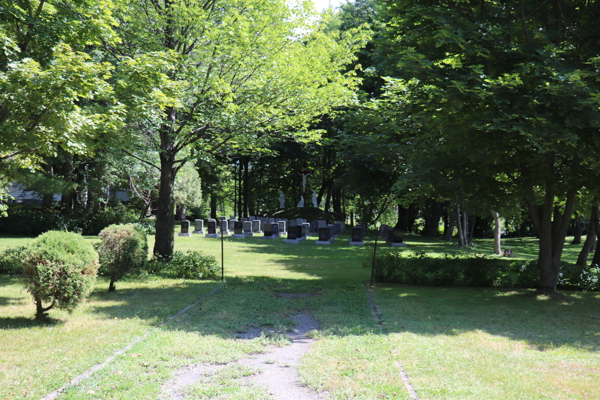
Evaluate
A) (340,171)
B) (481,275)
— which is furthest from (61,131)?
(340,171)

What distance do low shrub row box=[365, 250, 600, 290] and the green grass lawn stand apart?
49cm

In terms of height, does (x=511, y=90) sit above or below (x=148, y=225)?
above

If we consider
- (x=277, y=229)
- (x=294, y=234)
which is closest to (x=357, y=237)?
(x=294, y=234)

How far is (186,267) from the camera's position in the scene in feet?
43.2

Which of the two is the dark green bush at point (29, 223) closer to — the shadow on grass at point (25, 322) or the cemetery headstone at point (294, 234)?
the cemetery headstone at point (294, 234)

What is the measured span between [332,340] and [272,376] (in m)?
1.73

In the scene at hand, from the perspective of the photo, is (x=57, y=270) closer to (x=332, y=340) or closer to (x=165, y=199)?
(x=332, y=340)

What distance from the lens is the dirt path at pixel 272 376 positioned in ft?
15.9

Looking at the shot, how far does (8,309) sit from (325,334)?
5.73m

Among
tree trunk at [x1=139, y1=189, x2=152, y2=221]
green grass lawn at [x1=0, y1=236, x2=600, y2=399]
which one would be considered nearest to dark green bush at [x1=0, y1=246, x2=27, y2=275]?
green grass lawn at [x1=0, y1=236, x2=600, y2=399]

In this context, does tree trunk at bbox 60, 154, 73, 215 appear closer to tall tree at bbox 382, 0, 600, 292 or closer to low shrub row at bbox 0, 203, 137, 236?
low shrub row at bbox 0, 203, 137, 236

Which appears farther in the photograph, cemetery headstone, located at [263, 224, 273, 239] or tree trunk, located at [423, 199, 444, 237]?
tree trunk, located at [423, 199, 444, 237]

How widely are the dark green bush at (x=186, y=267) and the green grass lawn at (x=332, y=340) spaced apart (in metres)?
0.75

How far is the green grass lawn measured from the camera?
5047 millimetres
